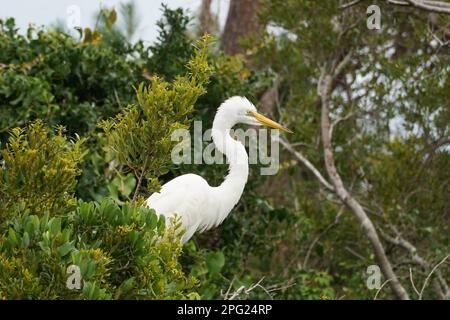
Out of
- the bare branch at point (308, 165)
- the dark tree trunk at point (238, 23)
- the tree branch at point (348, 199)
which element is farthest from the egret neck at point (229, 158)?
the dark tree trunk at point (238, 23)

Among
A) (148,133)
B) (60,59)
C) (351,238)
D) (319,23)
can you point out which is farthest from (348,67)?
(148,133)

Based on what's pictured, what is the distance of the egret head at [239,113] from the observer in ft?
17.1

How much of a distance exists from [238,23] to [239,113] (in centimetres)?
496

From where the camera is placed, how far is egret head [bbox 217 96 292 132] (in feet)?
17.1

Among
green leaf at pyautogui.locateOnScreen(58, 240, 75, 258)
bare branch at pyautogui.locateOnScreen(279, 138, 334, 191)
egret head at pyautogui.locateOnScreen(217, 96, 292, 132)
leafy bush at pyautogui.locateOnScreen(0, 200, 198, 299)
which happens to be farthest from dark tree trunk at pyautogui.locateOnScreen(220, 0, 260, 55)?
green leaf at pyautogui.locateOnScreen(58, 240, 75, 258)

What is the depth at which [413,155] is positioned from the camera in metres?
7.54

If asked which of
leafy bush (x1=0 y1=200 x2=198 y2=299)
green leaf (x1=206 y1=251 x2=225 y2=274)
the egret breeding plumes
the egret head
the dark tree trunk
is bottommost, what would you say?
green leaf (x1=206 y1=251 x2=225 y2=274)

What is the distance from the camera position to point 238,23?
10.1 m

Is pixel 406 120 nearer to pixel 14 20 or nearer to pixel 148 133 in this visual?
pixel 14 20

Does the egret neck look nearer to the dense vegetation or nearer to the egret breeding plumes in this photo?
the egret breeding plumes

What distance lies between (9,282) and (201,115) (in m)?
3.77

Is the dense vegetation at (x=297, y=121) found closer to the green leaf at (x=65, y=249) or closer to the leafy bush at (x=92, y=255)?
the leafy bush at (x=92, y=255)

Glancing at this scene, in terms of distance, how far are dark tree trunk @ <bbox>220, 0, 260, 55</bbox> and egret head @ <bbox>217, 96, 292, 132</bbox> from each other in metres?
4.66

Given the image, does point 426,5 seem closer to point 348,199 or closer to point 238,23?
point 348,199
